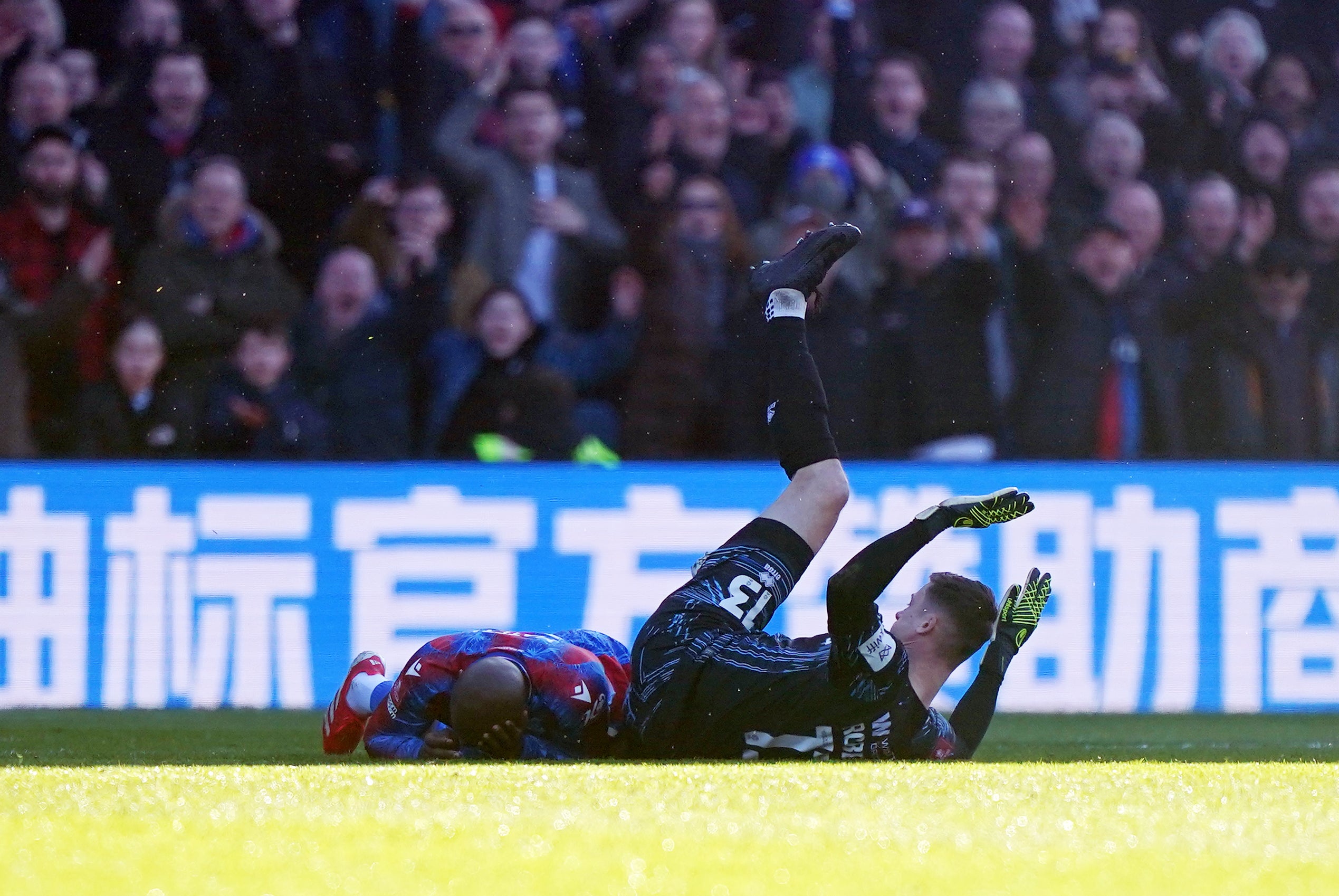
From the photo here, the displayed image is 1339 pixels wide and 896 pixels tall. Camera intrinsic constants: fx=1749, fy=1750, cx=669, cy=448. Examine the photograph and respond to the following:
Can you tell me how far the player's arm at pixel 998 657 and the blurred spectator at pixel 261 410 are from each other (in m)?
3.57

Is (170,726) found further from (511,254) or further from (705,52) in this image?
(705,52)

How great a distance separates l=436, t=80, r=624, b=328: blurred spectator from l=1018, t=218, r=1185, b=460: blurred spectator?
2.05 metres

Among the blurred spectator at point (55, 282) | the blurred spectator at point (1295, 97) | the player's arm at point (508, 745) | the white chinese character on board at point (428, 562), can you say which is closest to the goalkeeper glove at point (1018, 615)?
the player's arm at point (508, 745)

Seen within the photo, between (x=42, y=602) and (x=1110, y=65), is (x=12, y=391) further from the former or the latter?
(x=1110, y=65)

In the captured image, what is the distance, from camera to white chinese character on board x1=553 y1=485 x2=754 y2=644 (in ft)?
23.9

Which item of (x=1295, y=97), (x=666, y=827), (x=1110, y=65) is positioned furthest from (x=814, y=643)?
(x=1295, y=97)

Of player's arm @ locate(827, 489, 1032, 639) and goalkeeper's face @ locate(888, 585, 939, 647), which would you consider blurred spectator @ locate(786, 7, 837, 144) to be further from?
player's arm @ locate(827, 489, 1032, 639)

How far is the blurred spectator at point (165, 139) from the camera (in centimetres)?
785

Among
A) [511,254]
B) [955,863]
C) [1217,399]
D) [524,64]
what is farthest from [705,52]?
[955,863]

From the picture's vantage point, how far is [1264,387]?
804 cm

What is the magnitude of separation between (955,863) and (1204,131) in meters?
6.50

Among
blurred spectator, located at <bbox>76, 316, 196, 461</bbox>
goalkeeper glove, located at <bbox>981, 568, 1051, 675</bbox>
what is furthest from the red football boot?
blurred spectator, located at <bbox>76, 316, 196, 461</bbox>

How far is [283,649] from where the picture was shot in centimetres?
716

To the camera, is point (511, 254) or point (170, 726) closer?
point (170, 726)
